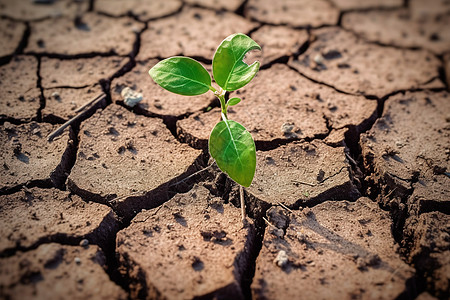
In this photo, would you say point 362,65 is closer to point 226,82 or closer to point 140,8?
point 226,82

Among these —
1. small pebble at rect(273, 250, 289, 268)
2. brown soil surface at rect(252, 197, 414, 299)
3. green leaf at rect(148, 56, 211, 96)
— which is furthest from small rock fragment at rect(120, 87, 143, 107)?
small pebble at rect(273, 250, 289, 268)

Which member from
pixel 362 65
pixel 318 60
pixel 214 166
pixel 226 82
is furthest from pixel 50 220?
pixel 362 65

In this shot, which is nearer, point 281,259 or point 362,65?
point 281,259

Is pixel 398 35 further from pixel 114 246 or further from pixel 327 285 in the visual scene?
pixel 114 246

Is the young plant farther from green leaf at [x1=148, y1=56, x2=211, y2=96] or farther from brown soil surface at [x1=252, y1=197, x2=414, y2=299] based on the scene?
brown soil surface at [x1=252, y1=197, x2=414, y2=299]

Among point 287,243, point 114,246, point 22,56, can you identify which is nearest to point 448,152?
point 287,243

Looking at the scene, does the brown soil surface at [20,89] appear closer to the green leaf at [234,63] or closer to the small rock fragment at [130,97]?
the small rock fragment at [130,97]

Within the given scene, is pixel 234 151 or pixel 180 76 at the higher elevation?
pixel 180 76
